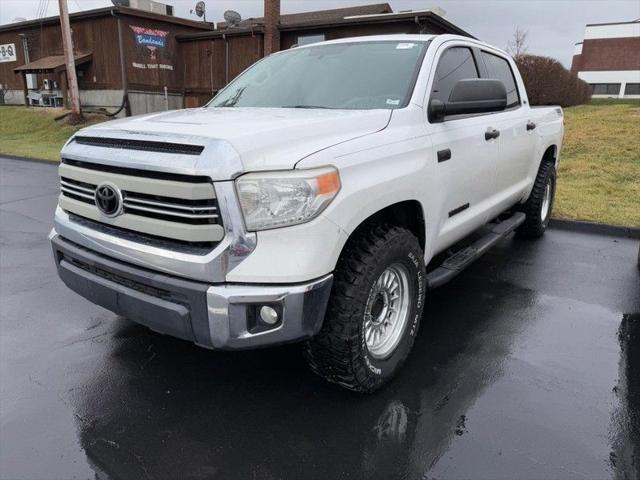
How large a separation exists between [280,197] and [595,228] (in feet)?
18.5

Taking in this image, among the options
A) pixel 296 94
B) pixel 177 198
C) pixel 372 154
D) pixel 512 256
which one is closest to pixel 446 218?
pixel 372 154

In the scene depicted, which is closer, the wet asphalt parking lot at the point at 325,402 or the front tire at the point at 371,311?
the wet asphalt parking lot at the point at 325,402

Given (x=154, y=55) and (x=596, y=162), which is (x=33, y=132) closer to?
(x=154, y=55)

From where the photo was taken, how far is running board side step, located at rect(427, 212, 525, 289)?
11.1 feet

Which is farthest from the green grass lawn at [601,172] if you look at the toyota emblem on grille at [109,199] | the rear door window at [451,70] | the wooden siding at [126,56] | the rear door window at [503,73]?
the wooden siding at [126,56]

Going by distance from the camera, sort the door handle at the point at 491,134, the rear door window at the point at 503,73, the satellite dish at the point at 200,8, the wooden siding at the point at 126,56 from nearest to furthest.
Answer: the door handle at the point at 491,134
the rear door window at the point at 503,73
the wooden siding at the point at 126,56
the satellite dish at the point at 200,8

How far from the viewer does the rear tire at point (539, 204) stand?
5723mm

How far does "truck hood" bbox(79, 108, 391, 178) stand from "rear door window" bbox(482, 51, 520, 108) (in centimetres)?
218

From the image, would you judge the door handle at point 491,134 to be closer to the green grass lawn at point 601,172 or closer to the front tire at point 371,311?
the front tire at point 371,311

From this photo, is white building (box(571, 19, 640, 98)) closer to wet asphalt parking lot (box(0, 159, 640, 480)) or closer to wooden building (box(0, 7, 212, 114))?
wooden building (box(0, 7, 212, 114))

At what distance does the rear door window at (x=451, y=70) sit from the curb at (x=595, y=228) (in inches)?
130

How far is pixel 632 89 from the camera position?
51.4 meters

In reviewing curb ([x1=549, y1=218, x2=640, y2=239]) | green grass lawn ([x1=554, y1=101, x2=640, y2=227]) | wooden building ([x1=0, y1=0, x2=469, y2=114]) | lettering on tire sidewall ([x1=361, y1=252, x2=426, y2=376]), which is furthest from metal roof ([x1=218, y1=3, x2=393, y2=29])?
lettering on tire sidewall ([x1=361, y1=252, x2=426, y2=376])

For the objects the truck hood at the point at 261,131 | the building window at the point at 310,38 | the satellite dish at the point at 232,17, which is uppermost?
the satellite dish at the point at 232,17
